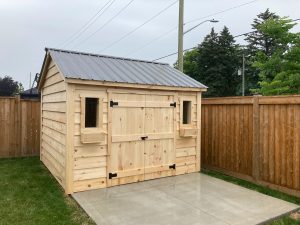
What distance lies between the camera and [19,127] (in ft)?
29.3

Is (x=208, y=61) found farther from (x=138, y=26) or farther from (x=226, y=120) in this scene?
(x=226, y=120)

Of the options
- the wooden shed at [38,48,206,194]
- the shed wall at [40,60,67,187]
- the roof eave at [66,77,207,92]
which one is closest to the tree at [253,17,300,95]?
the roof eave at [66,77,207,92]

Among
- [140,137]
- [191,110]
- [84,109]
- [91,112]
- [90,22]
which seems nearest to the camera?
[84,109]

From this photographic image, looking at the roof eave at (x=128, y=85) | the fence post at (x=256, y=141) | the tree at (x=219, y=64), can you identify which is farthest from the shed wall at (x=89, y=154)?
the tree at (x=219, y=64)

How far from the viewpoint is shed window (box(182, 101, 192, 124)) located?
23.2 feet

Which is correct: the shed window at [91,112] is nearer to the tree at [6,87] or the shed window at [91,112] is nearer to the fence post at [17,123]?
the fence post at [17,123]

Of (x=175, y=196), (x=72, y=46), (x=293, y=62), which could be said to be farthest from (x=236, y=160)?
→ (x=72, y=46)

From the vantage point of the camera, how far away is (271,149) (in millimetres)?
5922

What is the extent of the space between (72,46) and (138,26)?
12282 millimetres

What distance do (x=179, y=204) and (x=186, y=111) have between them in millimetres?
2849

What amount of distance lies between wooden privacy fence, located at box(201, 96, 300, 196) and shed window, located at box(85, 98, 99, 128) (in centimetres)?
328

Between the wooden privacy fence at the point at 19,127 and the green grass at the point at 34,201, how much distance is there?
1.65m

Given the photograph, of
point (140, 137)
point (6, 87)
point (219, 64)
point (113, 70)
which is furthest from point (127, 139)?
point (219, 64)

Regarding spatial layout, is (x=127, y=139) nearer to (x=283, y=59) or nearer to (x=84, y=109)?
(x=84, y=109)
